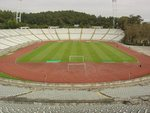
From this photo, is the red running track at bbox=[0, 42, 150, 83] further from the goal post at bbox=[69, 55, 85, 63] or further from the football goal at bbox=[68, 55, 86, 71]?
the goal post at bbox=[69, 55, 85, 63]

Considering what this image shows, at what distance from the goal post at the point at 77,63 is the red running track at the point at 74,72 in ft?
1.85

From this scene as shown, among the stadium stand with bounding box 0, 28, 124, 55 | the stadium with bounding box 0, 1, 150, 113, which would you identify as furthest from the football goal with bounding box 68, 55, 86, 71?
the stadium stand with bounding box 0, 28, 124, 55

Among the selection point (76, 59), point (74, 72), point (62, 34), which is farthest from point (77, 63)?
point (62, 34)

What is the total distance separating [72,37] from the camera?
87.1 m

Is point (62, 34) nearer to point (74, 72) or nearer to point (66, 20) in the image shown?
point (66, 20)

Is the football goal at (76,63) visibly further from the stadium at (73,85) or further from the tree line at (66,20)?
the tree line at (66,20)

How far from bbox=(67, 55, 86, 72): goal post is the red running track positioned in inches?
22.2

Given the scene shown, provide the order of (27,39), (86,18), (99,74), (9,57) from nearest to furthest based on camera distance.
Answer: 1. (99,74)
2. (9,57)
3. (27,39)
4. (86,18)

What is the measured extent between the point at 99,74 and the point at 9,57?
66.3ft

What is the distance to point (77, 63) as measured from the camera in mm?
39938

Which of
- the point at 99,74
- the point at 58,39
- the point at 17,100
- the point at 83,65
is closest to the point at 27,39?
the point at 58,39

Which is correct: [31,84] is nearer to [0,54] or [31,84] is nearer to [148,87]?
[148,87]

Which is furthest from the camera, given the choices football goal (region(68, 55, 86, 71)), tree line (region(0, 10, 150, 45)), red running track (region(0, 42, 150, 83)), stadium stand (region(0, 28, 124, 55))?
tree line (region(0, 10, 150, 45))

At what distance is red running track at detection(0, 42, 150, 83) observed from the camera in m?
31.3
